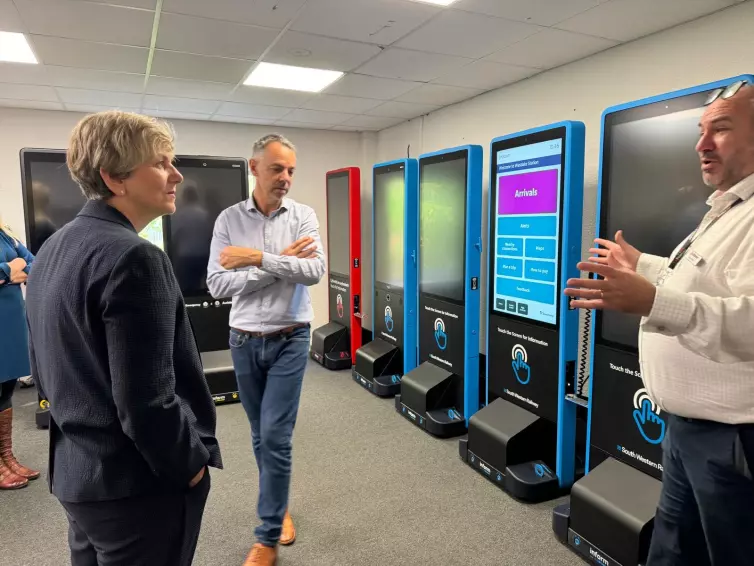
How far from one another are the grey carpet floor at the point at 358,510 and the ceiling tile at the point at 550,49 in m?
2.43

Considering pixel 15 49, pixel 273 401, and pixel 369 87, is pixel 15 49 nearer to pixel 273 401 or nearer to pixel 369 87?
pixel 369 87

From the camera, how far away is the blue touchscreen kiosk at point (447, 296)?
3268 mm

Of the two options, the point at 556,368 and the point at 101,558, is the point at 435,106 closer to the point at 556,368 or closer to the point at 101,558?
the point at 556,368

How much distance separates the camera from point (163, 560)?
1.08m

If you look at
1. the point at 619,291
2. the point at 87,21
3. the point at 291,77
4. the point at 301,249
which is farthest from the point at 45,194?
the point at 619,291

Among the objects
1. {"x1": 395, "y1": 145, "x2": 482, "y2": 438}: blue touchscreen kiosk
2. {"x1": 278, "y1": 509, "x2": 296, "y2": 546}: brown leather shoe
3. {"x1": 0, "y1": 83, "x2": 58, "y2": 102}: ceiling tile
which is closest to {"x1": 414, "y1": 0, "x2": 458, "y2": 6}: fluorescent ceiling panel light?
{"x1": 395, "y1": 145, "x2": 482, "y2": 438}: blue touchscreen kiosk

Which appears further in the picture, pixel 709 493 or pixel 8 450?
pixel 8 450

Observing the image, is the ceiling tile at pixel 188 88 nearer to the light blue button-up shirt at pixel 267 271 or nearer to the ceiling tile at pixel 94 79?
the ceiling tile at pixel 94 79

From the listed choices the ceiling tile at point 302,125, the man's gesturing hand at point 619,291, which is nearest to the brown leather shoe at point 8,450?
the man's gesturing hand at point 619,291

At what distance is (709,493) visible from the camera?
1.33 m

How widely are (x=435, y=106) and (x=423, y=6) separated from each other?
2.20 meters

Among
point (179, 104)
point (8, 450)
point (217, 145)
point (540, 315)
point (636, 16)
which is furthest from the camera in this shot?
point (217, 145)

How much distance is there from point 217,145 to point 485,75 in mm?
3085

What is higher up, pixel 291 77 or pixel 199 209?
pixel 291 77
